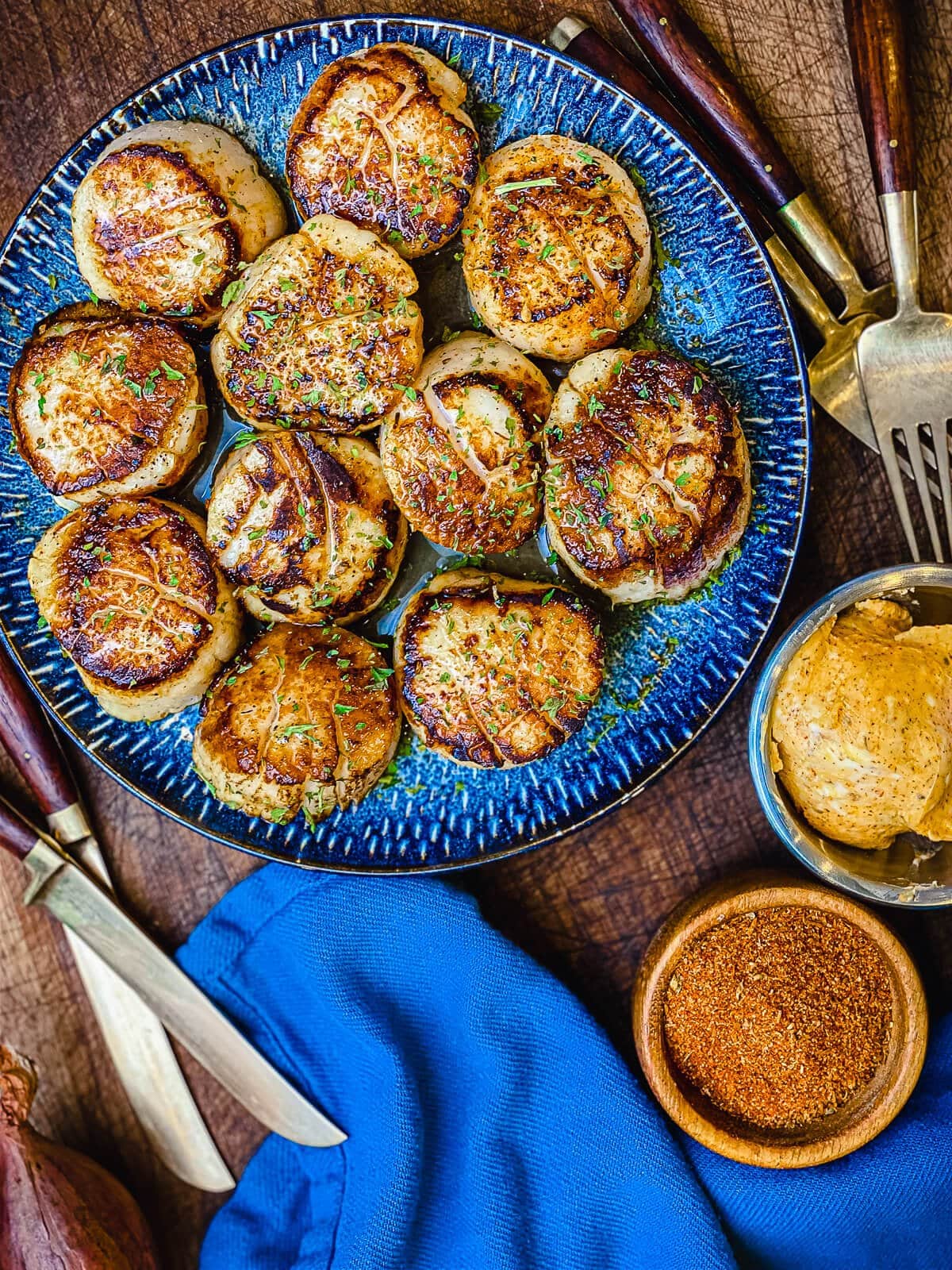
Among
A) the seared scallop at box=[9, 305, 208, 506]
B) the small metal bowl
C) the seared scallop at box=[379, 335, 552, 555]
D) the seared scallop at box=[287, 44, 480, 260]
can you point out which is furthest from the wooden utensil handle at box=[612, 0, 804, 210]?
the seared scallop at box=[9, 305, 208, 506]

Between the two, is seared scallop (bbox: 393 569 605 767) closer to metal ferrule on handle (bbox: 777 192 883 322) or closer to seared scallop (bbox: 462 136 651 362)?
seared scallop (bbox: 462 136 651 362)

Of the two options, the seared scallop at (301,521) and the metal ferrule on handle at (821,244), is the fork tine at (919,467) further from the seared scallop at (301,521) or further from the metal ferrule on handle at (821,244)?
the seared scallop at (301,521)

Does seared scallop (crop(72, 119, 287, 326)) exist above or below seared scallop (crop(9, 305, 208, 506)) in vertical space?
above

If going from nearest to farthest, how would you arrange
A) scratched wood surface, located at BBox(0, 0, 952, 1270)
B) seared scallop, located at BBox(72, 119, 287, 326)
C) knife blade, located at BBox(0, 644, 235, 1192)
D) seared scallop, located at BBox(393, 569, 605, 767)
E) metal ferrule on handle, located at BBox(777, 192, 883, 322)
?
seared scallop, located at BBox(72, 119, 287, 326)
seared scallop, located at BBox(393, 569, 605, 767)
metal ferrule on handle, located at BBox(777, 192, 883, 322)
scratched wood surface, located at BBox(0, 0, 952, 1270)
knife blade, located at BBox(0, 644, 235, 1192)

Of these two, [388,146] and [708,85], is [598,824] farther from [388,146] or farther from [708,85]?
[708,85]

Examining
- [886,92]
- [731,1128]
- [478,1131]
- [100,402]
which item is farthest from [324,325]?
[731,1128]

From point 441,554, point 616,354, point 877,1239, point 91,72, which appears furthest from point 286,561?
point 877,1239
